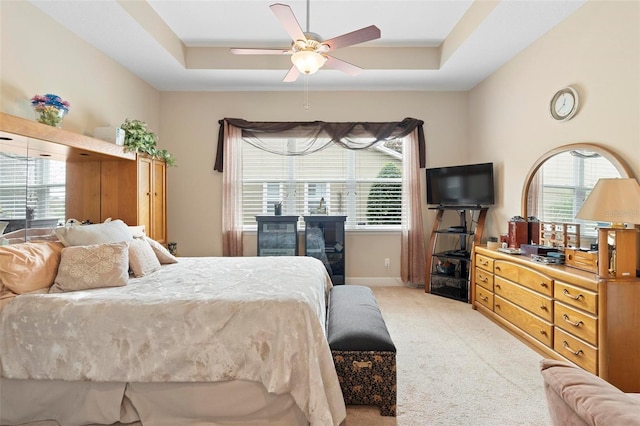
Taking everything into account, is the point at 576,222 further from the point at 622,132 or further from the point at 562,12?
the point at 562,12

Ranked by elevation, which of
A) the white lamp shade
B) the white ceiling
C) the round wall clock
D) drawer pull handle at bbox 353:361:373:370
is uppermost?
the white ceiling

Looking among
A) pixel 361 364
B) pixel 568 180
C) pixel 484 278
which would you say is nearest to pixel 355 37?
pixel 361 364

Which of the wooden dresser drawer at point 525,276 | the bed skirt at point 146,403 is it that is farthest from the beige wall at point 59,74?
the wooden dresser drawer at point 525,276

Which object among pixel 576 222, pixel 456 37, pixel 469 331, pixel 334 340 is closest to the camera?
pixel 334 340

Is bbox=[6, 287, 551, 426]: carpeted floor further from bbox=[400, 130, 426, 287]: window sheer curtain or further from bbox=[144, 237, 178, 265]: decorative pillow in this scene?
bbox=[144, 237, 178, 265]: decorative pillow

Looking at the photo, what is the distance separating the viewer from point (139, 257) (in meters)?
2.49

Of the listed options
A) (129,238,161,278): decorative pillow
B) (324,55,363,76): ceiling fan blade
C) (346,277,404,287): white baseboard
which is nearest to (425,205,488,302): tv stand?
(346,277,404,287): white baseboard

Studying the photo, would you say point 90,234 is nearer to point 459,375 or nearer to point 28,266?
point 28,266

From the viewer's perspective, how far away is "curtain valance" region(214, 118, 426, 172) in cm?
464

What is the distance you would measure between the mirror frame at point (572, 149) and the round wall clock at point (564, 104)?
0.98 ft

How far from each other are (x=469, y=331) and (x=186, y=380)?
268 cm

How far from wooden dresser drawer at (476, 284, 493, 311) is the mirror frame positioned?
3.12ft

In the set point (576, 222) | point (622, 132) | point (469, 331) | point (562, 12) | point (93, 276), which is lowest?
Answer: point (469, 331)

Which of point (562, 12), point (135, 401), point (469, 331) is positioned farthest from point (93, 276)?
point (562, 12)
